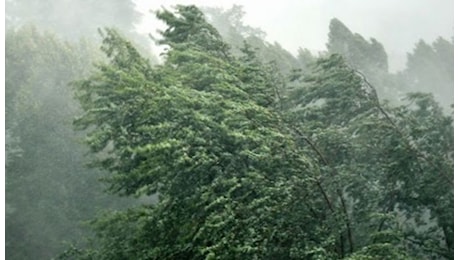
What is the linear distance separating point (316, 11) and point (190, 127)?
7166 cm

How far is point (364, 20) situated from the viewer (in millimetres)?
64062

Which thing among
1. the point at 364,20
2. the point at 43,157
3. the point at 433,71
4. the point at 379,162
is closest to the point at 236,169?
the point at 379,162

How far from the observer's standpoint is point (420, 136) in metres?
10.4

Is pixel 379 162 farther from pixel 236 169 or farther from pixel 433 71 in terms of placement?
pixel 433 71

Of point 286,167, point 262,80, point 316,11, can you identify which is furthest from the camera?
point 316,11

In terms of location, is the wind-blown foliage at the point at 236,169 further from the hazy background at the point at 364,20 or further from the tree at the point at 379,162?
the hazy background at the point at 364,20

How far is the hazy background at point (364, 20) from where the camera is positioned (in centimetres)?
5462

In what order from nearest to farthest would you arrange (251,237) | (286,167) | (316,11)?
(251,237), (286,167), (316,11)

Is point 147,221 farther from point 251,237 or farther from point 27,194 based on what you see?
point 27,194

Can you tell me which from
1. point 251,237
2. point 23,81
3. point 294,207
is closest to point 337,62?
point 294,207

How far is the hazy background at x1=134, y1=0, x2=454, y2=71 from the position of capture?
54.6 meters

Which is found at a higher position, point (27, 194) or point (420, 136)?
point (27, 194)

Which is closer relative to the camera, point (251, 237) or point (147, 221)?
point (251, 237)

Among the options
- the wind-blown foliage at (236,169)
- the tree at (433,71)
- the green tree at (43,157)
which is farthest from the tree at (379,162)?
the tree at (433,71)
